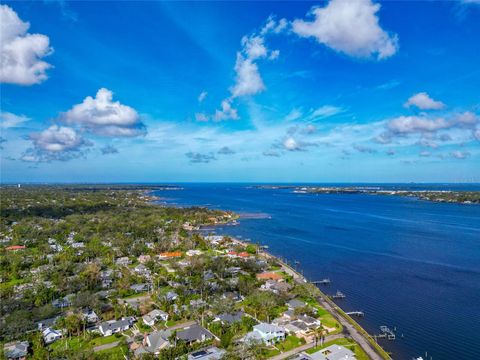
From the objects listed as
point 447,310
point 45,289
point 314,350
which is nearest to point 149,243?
point 45,289

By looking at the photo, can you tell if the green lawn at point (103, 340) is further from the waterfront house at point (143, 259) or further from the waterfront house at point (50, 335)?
the waterfront house at point (143, 259)

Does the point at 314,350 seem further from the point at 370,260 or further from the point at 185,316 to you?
the point at 370,260

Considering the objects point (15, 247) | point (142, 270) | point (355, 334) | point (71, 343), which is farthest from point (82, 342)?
point (15, 247)

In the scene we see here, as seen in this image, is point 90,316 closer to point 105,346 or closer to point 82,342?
point 82,342

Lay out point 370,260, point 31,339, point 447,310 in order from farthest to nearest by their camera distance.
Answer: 1. point 370,260
2. point 447,310
3. point 31,339

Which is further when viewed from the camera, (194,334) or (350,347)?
(194,334)

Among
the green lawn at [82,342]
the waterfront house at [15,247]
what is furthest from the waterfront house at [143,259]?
the green lawn at [82,342]

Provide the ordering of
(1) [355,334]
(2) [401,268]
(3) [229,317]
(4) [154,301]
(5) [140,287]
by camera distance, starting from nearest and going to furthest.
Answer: (1) [355,334] < (3) [229,317] < (4) [154,301] < (5) [140,287] < (2) [401,268]
